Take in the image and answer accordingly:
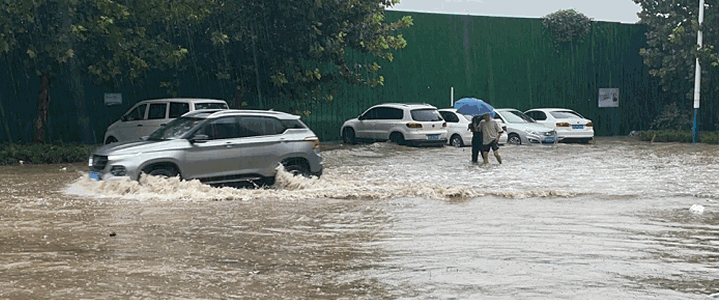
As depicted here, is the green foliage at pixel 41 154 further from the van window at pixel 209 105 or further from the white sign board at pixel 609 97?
the white sign board at pixel 609 97

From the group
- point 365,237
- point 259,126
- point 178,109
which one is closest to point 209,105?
point 178,109

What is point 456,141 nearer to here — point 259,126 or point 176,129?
A: point 259,126

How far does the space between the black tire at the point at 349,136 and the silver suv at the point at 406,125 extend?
667mm

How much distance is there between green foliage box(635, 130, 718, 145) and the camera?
3494 cm

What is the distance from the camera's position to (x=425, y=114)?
98.7 feet

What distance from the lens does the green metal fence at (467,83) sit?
2845 cm

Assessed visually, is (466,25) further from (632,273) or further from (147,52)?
(632,273)

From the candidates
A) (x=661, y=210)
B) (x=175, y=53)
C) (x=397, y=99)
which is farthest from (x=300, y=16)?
(x=661, y=210)

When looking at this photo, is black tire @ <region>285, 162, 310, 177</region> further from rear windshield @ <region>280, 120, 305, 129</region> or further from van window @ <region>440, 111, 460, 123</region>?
van window @ <region>440, 111, 460, 123</region>

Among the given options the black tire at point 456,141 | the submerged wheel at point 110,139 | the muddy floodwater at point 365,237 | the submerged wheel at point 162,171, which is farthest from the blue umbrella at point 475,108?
the submerged wheel at point 162,171

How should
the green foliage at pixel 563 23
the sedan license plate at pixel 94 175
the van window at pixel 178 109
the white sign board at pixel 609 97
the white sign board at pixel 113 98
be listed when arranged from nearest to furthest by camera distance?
1. the sedan license plate at pixel 94 175
2. the van window at pixel 178 109
3. the white sign board at pixel 113 98
4. the green foliage at pixel 563 23
5. the white sign board at pixel 609 97

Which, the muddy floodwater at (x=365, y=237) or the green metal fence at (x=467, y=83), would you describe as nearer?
the muddy floodwater at (x=365, y=237)

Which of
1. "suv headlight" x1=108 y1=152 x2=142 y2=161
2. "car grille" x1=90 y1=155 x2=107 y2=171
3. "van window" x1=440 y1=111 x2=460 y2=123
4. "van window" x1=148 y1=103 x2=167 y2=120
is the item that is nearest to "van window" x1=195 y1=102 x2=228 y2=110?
"van window" x1=148 y1=103 x2=167 y2=120

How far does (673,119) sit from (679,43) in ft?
14.5
